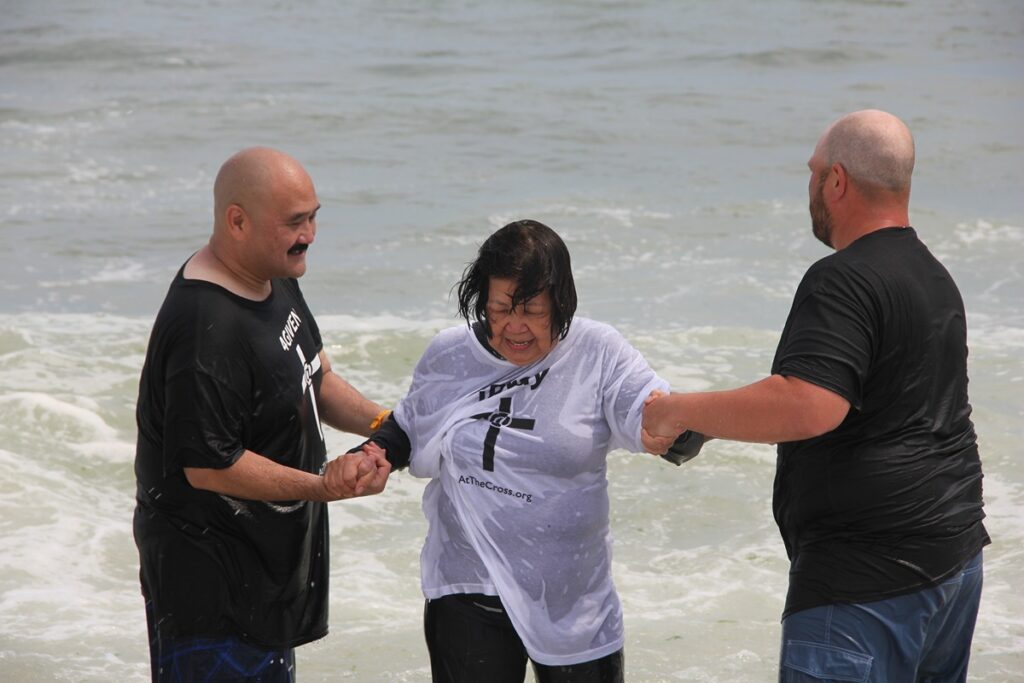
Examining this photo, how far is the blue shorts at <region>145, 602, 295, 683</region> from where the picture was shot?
3697mm

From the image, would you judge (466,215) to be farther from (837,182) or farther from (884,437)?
(884,437)

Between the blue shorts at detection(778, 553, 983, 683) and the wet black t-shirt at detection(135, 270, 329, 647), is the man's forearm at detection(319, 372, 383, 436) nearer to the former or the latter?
the wet black t-shirt at detection(135, 270, 329, 647)

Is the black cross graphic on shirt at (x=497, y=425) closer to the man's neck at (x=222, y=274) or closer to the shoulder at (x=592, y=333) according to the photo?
the shoulder at (x=592, y=333)

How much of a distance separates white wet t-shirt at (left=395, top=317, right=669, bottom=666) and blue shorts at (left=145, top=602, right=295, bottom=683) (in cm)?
56

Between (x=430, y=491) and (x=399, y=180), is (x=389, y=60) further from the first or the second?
(x=430, y=491)

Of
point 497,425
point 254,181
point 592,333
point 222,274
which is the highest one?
point 254,181

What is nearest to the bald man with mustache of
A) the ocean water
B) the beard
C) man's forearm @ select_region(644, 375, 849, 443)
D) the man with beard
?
man's forearm @ select_region(644, 375, 849, 443)

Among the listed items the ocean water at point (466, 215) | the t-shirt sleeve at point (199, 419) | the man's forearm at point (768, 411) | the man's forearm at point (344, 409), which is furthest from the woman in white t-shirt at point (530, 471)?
the ocean water at point (466, 215)

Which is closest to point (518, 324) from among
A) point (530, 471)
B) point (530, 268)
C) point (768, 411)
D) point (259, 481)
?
point (530, 268)

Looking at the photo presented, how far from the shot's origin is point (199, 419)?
3.51 m

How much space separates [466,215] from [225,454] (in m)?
13.0

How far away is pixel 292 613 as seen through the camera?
3.85 metres

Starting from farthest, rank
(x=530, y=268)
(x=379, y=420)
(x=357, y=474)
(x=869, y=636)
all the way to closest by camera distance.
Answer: (x=379, y=420)
(x=357, y=474)
(x=530, y=268)
(x=869, y=636)

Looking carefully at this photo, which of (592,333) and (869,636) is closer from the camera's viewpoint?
(869,636)
